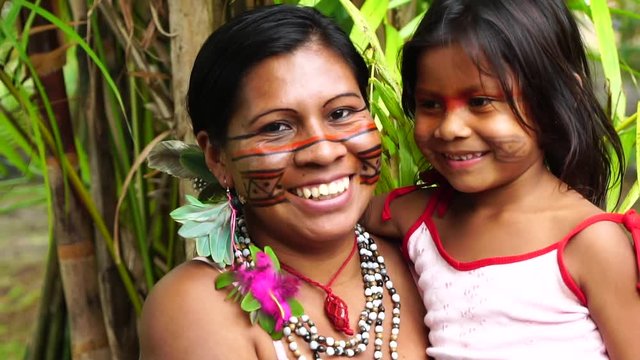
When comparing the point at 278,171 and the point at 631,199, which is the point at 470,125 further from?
the point at 631,199

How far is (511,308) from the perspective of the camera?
1.27 m

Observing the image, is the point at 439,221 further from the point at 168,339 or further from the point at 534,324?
the point at 168,339

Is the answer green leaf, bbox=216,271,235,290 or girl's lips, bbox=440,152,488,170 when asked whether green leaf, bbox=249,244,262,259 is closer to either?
green leaf, bbox=216,271,235,290

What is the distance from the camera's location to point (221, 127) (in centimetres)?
127

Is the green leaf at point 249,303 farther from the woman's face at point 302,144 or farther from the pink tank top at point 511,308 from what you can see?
the pink tank top at point 511,308

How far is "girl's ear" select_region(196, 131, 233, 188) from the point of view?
1304mm

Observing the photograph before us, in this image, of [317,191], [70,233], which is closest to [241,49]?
[317,191]

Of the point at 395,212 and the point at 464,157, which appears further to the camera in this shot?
the point at 395,212

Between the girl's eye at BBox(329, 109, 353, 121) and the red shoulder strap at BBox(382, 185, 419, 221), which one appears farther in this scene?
the red shoulder strap at BBox(382, 185, 419, 221)

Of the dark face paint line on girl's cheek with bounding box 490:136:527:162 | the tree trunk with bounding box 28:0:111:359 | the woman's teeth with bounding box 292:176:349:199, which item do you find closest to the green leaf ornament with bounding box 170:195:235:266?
the woman's teeth with bounding box 292:176:349:199

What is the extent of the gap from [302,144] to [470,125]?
242mm

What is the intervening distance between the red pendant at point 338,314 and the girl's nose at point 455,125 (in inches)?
11.5

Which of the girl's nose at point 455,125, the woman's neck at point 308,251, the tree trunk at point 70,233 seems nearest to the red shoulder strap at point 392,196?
the woman's neck at point 308,251

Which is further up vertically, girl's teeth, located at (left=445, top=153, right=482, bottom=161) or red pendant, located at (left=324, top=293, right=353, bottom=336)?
girl's teeth, located at (left=445, top=153, right=482, bottom=161)
